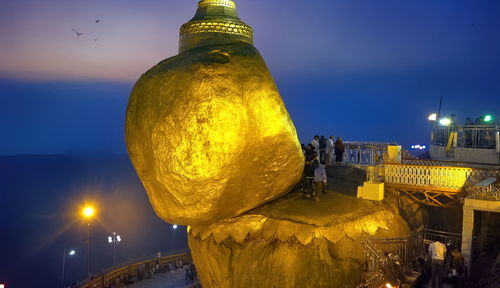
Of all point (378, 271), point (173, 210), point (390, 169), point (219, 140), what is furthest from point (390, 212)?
point (173, 210)

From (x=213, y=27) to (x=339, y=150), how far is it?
8.97 metres

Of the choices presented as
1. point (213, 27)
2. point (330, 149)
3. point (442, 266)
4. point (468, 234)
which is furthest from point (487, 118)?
point (213, 27)

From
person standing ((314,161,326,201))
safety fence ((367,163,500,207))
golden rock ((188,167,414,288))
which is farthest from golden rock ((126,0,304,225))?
safety fence ((367,163,500,207))

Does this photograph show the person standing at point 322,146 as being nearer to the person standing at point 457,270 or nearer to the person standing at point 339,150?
the person standing at point 339,150

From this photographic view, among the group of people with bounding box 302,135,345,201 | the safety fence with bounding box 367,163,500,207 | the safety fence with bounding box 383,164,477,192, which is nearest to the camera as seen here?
the safety fence with bounding box 367,163,500,207

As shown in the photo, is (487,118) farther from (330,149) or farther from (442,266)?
(442,266)

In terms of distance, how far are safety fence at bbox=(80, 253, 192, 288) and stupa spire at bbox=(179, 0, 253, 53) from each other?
1253cm

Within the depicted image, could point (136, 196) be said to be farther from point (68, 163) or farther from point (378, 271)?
point (378, 271)

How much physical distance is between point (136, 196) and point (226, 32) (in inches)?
2366

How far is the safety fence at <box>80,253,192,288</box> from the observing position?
58.6 ft

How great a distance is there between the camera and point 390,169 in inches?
540

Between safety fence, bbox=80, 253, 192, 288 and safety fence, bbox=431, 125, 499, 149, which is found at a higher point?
safety fence, bbox=431, 125, 499, 149

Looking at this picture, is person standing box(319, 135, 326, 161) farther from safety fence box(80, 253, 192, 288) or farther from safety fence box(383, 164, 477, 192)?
safety fence box(80, 253, 192, 288)

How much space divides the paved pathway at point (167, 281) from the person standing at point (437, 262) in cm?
1265
